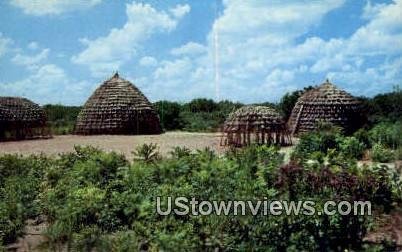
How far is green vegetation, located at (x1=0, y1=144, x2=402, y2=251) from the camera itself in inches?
210

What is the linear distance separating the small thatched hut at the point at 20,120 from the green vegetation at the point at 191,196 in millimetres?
11340

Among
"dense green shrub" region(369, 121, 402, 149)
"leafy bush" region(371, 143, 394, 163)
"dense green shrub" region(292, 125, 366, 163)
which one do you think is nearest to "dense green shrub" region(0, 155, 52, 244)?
"dense green shrub" region(292, 125, 366, 163)

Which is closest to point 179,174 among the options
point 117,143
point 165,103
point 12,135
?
point 117,143

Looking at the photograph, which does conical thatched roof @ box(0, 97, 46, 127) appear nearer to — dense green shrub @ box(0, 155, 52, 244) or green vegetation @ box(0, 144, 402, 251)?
dense green shrub @ box(0, 155, 52, 244)

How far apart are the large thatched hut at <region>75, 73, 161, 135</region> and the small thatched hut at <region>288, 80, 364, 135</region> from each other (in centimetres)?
522

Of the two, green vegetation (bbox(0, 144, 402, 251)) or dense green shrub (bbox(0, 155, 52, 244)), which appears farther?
dense green shrub (bbox(0, 155, 52, 244))

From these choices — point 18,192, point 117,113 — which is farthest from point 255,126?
point 18,192

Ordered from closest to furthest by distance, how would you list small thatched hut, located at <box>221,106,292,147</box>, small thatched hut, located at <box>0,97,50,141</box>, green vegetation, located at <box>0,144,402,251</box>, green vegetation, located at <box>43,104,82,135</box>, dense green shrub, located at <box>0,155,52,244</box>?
green vegetation, located at <box>0,144,402,251</box>, dense green shrub, located at <box>0,155,52,244</box>, small thatched hut, located at <box>221,106,292,147</box>, small thatched hut, located at <box>0,97,50,141</box>, green vegetation, located at <box>43,104,82,135</box>

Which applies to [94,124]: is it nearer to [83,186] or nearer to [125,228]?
[83,186]

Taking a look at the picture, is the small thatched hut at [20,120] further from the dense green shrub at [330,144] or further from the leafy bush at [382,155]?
the leafy bush at [382,155]

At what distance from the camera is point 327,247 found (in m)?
5.35

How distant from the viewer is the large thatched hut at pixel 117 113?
20.6 m

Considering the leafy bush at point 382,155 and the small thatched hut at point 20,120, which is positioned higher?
→ the small thatched hut at point 20,120

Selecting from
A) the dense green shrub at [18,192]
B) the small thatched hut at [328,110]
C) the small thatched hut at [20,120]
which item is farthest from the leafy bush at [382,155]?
the small thatched hut at [20,120]
